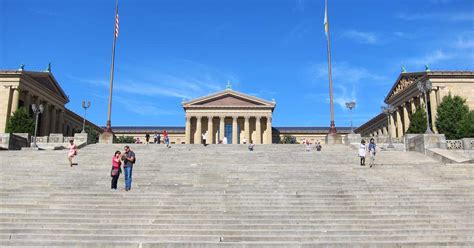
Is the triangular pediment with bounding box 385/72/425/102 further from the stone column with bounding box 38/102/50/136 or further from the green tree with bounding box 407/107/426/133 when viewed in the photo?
the stone column with bounding box 38/102/50/136

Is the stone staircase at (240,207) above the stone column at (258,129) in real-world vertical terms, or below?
below

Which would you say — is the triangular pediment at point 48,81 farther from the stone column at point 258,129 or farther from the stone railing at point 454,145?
the stone railing at point 454,145

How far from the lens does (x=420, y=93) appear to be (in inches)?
2317

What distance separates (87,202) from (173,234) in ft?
12.5

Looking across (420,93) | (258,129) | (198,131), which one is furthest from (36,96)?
(420,93)

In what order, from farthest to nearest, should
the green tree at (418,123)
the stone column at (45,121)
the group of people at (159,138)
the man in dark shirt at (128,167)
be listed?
the stone column at (45,121) < the green tree at (418,123) < the group of people at (159,138) < the man in dark shirt at (128,167)

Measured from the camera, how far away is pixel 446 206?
40.8ft

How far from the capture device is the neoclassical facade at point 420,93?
5726cm

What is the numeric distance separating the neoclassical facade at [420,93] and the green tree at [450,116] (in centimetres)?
400

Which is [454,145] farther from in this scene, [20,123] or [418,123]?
[20,123]

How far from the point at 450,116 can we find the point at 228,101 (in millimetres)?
46329

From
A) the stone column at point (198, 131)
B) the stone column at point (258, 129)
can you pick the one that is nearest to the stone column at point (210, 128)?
the stone column at point (198, 131)

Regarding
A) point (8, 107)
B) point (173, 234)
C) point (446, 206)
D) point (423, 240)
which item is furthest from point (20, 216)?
point (8, 107)

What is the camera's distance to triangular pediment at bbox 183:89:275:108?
271 feet
